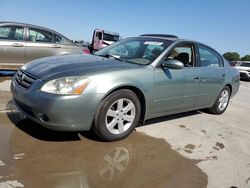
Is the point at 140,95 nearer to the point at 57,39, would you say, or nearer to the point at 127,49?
the point at 127,49

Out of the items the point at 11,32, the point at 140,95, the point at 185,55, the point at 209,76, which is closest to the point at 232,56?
the point at 11,32

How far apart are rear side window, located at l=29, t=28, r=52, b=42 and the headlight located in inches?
187

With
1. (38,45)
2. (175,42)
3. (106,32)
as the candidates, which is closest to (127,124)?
(175,42)

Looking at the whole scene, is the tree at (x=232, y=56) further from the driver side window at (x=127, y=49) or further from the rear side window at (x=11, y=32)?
the driver side window at (x=127, y=49)

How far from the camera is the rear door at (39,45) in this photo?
7.50 meters

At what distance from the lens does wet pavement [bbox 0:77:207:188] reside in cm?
272

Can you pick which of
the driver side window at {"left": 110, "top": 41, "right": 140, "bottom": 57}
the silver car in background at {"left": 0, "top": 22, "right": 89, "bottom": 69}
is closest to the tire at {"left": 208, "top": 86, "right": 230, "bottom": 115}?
the driver side window at {"left": 110, "top": 41, "right": 140, "bottom": 57}

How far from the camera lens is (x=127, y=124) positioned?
3898 millimetres

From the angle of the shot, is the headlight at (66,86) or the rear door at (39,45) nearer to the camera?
the headlight at (66,86)

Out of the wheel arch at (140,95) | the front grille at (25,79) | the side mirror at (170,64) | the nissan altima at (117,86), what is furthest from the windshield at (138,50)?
the front grille at (25,79)

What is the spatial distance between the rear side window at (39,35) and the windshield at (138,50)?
11.2ft

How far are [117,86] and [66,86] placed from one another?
640mm

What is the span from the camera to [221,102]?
5.99m

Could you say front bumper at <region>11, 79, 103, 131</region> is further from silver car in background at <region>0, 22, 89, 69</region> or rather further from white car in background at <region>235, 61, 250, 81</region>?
white car in background at <region>235, 61, 250, 81</region>
